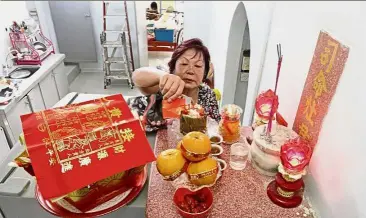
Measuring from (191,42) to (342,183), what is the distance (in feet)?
2.42

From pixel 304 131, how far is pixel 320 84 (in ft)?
0.54

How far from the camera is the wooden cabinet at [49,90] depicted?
110 inches

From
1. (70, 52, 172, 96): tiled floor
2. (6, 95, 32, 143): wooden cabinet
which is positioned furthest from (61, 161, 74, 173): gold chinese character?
(70, 52, 172, 96): tiled floor

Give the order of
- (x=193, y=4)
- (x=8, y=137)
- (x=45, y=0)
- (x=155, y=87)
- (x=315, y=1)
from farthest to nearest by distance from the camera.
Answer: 1. (x=45, y=0)
2. (x=193, y=4)
3. (x=8, y=137)
4. (x=155, y=87)
5. (x=315, y=1)

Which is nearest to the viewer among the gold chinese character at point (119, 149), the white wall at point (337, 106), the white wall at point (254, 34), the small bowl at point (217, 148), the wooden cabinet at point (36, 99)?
the white wall at point (337, 106)

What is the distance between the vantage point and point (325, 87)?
744 millimetres

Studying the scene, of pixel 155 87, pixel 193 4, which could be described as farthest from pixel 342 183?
pixel 193 4

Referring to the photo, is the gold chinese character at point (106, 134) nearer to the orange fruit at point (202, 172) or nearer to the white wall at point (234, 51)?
the orange fruit at point (202, 172)

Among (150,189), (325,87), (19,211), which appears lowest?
(19,211)

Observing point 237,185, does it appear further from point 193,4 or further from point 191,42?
Answer: point 193,4

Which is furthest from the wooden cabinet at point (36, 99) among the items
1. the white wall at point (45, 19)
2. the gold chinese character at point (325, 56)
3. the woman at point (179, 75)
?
the gold chinese character at point (325, 56)

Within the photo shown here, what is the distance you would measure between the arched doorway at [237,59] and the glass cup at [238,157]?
119cm

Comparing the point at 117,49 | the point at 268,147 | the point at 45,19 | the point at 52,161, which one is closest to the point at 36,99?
the point at 117,49

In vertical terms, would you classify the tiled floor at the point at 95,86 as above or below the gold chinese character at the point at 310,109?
below
